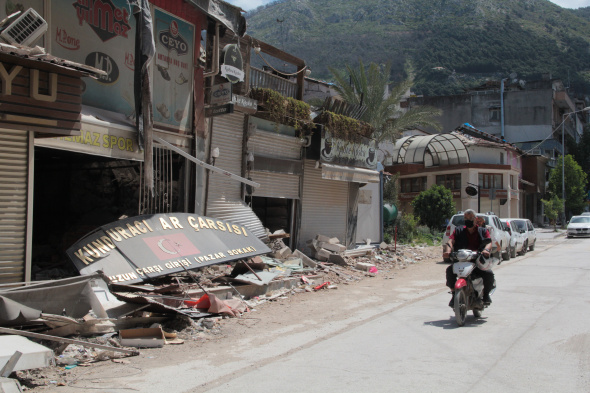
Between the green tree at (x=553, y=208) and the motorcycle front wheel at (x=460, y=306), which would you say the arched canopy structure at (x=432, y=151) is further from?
the motorcycle front wheel at (x=460, y=306)

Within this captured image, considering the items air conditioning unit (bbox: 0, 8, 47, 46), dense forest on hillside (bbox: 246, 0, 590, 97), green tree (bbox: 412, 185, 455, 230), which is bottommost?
green tree (bbox: 412, 185, 455, 230)

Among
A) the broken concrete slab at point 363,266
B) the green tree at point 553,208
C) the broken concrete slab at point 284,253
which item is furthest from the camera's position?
the green tree at point 553,208

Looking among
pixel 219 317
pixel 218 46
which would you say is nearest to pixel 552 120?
pixel 218 46

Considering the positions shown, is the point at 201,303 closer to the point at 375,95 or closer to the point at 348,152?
the point at 348,152

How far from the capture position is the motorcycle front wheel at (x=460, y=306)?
7.91m

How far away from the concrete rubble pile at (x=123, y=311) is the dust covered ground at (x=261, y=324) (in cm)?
5

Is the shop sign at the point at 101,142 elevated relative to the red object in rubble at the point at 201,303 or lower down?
elevated

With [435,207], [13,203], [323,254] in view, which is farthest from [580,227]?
[13,203]

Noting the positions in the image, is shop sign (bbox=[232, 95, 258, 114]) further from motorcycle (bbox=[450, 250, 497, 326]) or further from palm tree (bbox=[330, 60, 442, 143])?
palm tree (bbox=[330, 60, 442, 143])

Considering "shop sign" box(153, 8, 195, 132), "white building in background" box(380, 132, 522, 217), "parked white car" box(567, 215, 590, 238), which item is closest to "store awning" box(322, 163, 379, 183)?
"shop sign" box(153, 8, 195, 132)

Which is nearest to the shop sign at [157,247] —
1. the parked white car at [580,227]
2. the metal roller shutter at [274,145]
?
the metal roller shutter at [274,145]

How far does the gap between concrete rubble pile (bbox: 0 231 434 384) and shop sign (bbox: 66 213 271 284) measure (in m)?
0.38

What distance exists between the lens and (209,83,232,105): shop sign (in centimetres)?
1265

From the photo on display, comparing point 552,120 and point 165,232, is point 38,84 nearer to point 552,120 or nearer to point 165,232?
point 165,232
